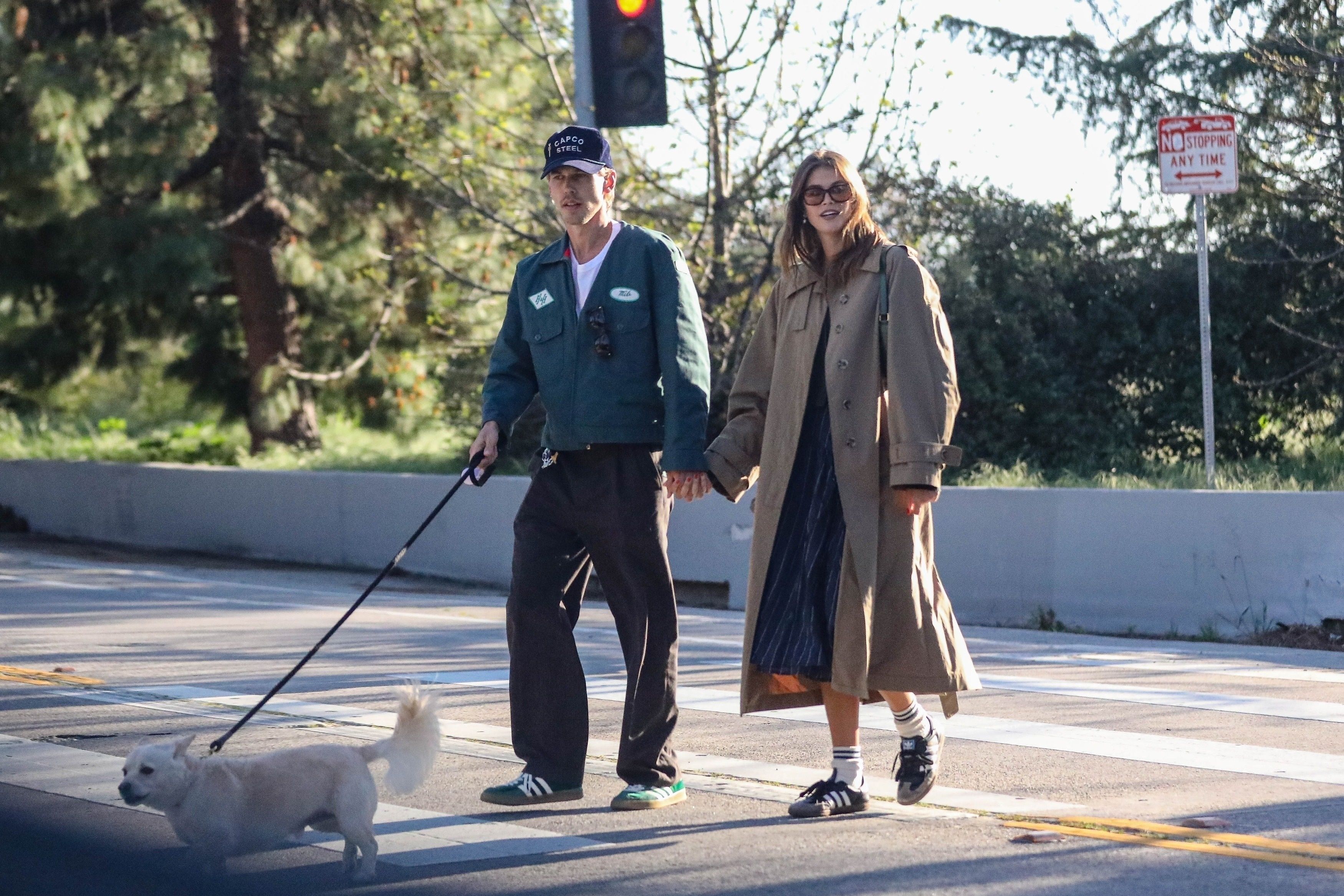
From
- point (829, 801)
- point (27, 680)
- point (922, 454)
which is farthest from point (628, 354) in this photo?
point (27, 680)

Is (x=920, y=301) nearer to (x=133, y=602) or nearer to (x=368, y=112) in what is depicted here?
(x=133, y=602)

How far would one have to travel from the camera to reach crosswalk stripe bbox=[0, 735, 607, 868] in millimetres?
4582

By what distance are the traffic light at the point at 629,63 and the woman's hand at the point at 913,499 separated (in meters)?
4.83

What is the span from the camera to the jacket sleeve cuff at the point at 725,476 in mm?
5062

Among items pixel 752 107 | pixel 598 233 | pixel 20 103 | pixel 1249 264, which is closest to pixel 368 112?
pixel 20 103

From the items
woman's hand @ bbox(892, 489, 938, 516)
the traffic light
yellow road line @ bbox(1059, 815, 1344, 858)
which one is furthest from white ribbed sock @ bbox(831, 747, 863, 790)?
the traffic light

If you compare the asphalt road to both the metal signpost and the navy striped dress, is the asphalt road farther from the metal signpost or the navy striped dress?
the metal signpost

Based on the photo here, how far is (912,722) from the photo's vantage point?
5.00m

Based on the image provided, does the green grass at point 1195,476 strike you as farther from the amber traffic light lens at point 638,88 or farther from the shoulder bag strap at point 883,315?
the shoulder bag strap at point 883,315

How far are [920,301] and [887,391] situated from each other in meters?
0.28

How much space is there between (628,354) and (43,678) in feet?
14.4

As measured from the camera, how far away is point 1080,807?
5.06 meters

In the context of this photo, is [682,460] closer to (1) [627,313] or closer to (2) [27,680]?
(1) [627,313]

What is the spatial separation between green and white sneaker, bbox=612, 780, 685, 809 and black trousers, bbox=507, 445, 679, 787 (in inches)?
0.8
